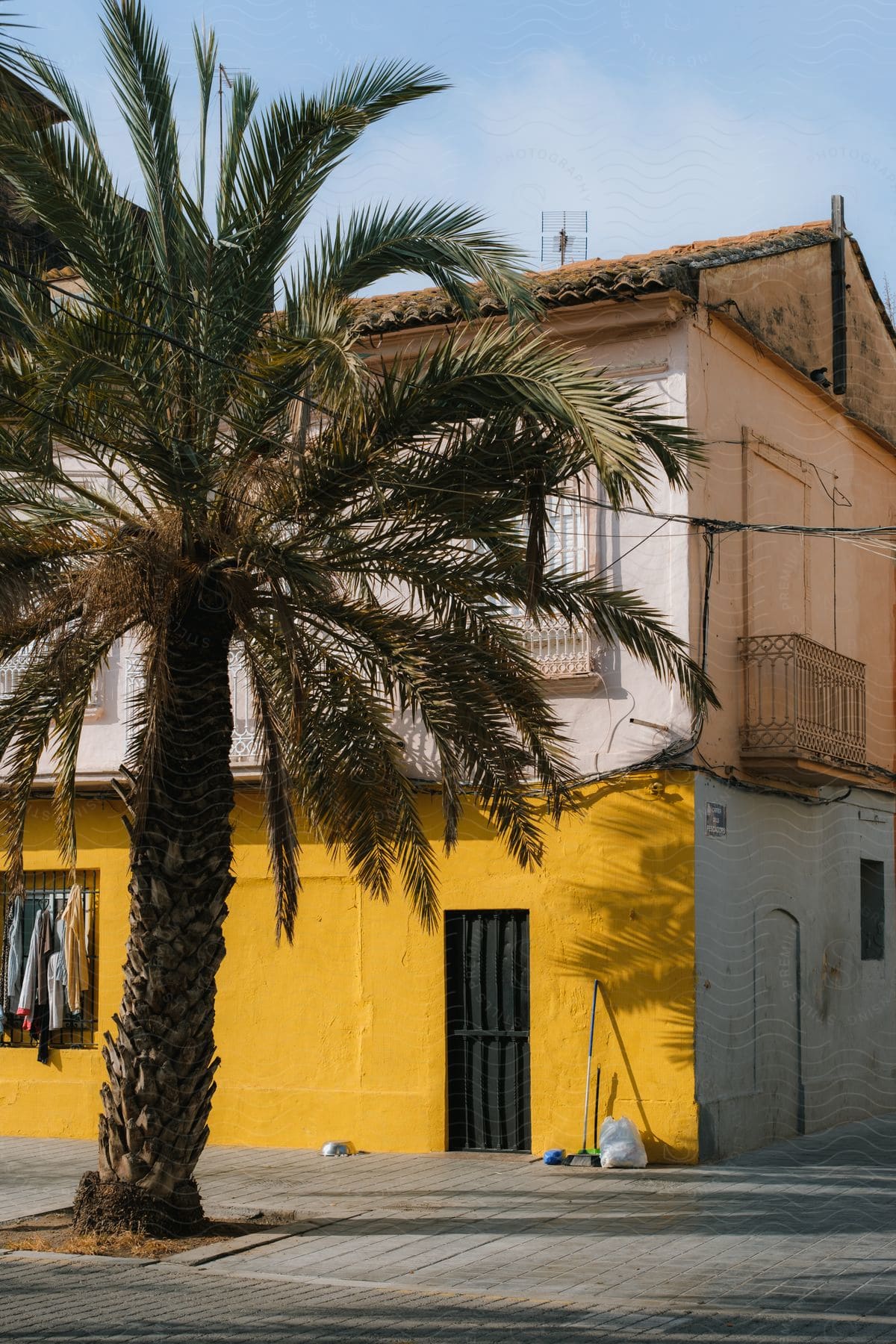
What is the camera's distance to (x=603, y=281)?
41.9 feet

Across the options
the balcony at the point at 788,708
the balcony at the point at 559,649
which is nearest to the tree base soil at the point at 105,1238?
the balcony at the point at 559,649

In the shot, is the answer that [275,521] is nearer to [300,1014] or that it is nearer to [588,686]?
[588,686]

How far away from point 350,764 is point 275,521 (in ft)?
5.93

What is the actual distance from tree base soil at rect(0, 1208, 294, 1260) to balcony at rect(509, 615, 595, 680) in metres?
4.79

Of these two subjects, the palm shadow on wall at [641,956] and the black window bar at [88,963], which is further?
the black window bar at [88,963]

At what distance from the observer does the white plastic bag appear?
11922 millimetres

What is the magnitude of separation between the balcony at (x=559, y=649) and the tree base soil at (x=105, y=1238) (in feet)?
15.7

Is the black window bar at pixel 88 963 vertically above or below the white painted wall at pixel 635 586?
below

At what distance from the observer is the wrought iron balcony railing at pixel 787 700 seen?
13250 mm

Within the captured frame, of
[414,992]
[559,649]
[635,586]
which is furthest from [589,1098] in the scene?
[635,586]

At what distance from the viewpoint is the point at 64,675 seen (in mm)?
9945

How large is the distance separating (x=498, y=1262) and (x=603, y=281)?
293 inches

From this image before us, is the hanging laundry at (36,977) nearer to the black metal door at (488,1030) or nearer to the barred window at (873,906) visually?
the black metal door at (488,1030)

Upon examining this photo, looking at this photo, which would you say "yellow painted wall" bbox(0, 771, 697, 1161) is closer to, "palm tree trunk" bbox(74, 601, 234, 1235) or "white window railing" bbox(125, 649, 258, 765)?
"white window railing" bbox(125, 649, 258, 765)
